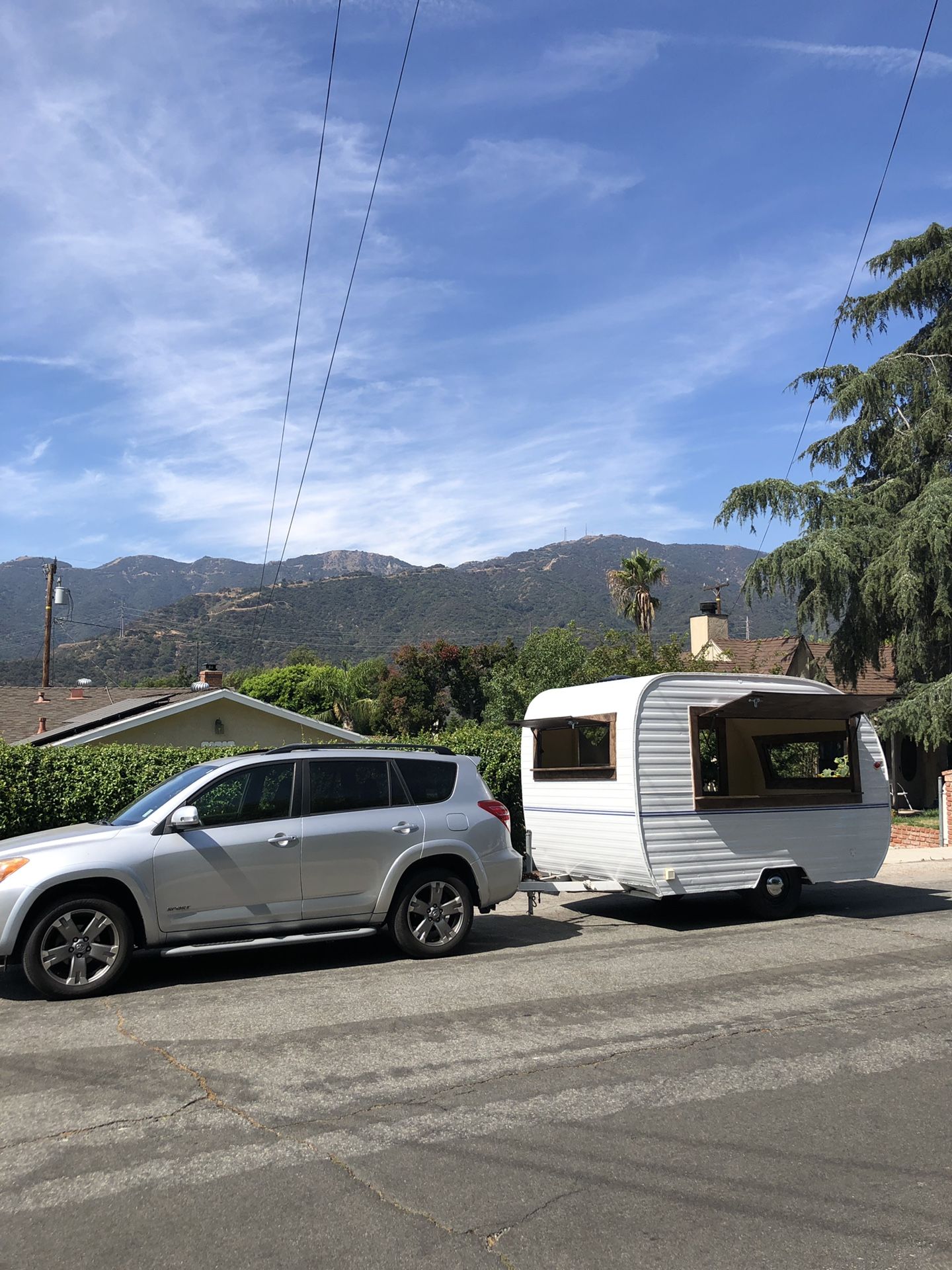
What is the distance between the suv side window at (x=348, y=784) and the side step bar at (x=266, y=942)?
0.98 m

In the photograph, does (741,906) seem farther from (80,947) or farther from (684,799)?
(80,947)

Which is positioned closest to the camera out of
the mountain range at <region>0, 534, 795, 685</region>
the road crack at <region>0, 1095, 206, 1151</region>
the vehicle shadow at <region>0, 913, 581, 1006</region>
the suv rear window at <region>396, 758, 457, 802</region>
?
the road crack at <region>0, 1095, 206, 1151</region>

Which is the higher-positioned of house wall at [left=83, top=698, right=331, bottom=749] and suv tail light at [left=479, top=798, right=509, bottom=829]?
house wall at [left=83, top=698, right=331, bottom=749]

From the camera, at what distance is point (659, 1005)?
7.36 meters

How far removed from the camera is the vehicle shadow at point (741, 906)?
11.4 m

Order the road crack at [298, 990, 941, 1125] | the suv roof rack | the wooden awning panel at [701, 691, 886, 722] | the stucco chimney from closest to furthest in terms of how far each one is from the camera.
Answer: the road crack at [298, 990, 941, 1125] → the suv roof rack → the wooden awning panel at [701, 691, 886, 722] → the stucco chimney

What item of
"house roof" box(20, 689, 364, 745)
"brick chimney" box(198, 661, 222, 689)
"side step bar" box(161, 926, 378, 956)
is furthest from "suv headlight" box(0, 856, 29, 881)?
"brick chimney" box(198, 661, 222, 689)

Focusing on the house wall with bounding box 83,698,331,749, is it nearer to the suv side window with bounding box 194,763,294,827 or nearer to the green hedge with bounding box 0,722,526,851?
the green hedge with bounding box 0,722,526,851

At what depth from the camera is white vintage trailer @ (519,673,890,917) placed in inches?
416

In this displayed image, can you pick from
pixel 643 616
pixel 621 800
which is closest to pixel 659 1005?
pixel 621 800

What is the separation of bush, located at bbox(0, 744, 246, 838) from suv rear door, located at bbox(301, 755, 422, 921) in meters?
4.82

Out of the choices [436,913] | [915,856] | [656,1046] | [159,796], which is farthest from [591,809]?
[915,856]

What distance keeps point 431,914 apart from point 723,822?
352 cm

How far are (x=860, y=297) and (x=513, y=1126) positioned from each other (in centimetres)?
2816
